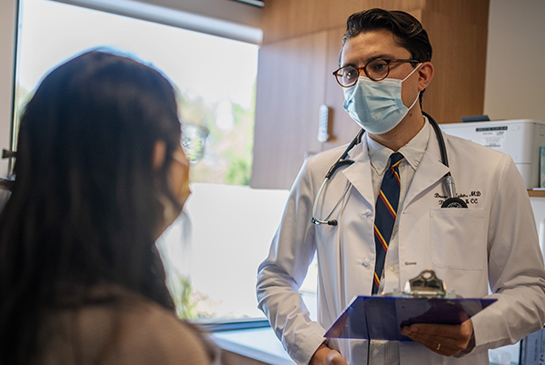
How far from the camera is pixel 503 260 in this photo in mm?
1557

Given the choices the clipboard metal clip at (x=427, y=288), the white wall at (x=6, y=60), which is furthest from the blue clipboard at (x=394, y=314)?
the white wall at (x=6, y=60)

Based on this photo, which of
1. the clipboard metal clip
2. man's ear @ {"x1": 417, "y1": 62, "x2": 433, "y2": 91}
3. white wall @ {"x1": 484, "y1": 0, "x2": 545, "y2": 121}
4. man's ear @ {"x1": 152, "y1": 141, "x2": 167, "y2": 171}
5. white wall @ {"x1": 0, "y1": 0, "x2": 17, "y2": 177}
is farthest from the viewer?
white wall @ {"x1": 0, "y1": 0, "x2": 17, "y2": 177}

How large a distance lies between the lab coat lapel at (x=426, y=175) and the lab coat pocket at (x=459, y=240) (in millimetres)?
78

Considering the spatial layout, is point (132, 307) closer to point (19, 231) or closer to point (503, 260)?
point (19, 231)

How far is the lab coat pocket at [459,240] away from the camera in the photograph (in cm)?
155

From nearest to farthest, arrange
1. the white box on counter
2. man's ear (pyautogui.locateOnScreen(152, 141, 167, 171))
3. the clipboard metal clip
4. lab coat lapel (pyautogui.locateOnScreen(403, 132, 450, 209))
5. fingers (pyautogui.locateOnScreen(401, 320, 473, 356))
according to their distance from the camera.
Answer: man's ear (pyautogui.locateOnScreen(152, 141, 167, 171)), the clipboard metal clip, fingers (pyautogui.locateOnScreen(401, 320, 473, 356)), lab coat lapel (pyautogui.locateOnScreen(403, 132, 450, 209)), the white box on counter

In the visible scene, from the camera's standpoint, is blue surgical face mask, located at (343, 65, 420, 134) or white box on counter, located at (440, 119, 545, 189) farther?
white box on counter, located at (440, 119, 545, 189)

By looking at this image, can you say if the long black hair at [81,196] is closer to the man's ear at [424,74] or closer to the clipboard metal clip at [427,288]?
the clipboard metal clip at [427,288]

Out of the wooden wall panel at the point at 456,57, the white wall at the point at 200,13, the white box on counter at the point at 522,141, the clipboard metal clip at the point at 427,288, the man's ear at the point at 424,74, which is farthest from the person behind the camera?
the white wall at the point at 200,13

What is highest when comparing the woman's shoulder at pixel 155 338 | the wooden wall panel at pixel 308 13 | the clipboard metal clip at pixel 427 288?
the wooden wall panel at pixel 308 13

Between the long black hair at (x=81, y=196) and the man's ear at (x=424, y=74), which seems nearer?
the long black hair at (x=81, y=196)

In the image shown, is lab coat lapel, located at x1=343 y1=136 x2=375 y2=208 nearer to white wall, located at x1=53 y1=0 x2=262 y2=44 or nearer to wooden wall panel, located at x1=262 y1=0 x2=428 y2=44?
wooden wall panel, located at x1=262 y1=0 x2=428 y2=44

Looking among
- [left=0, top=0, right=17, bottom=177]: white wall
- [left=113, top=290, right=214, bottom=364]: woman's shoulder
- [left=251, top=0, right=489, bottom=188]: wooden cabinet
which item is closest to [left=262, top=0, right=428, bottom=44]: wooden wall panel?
[left=251, top=0, right=489, bottom=188]: wooden cabinet

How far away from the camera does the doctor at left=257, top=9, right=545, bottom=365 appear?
1511mm
